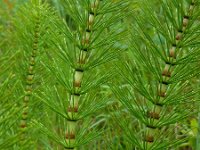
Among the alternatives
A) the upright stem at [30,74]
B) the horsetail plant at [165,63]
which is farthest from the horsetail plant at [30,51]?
the horsetail plant at [165,63]

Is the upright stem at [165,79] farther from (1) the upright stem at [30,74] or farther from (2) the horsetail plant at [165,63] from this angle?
(1) the upright stem at [30,74]

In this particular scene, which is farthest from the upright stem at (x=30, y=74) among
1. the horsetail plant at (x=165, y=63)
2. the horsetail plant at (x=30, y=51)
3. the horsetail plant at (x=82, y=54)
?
the horsetail plant at (x=165, y=63)

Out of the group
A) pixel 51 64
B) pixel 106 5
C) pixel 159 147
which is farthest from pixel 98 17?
pixel 159 147

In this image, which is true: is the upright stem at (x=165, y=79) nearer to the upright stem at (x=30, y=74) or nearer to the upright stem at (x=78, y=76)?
the upright stem at (x=78, y=76)

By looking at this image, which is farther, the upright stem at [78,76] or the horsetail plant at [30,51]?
the horsetail plant at [30,51]

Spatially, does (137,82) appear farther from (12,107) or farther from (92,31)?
(12,107)

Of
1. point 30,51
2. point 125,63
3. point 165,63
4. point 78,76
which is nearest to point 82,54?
point 78,76

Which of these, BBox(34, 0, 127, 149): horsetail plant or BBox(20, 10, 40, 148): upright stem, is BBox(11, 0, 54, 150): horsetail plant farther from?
BBox(34, 0, 127, 149): horsetail plant

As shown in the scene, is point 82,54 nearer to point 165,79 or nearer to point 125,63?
point 125,63

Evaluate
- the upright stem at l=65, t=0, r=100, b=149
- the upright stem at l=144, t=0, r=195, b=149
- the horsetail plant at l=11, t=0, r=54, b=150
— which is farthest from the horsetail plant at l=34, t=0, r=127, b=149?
the horsetail plant at l=11, t=0, r=54, b=150
